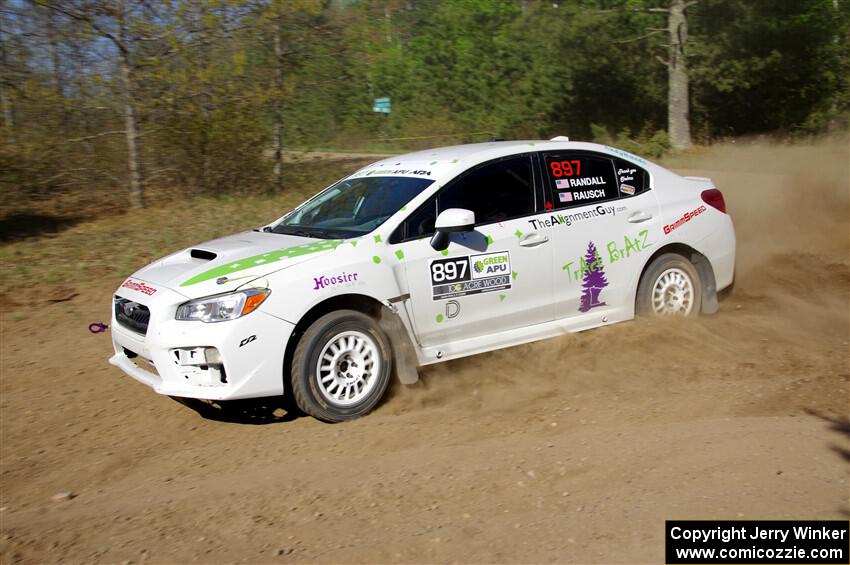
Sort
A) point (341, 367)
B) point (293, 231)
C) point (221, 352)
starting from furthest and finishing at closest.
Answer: point (293, 231)
point (341, 367)
point (221, 352)

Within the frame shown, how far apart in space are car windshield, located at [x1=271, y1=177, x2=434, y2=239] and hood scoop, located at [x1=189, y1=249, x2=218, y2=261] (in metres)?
0.75

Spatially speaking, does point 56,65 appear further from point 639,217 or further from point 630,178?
point 639,217

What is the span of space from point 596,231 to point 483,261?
1.19 m

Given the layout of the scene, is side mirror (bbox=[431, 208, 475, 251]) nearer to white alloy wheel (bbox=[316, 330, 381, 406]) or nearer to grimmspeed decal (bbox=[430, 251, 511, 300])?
grimmspeed decal (bbox=[430, 251, 511, 300])

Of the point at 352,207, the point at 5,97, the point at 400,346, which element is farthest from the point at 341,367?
the point at 5,97

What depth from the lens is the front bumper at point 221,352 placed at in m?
5.28

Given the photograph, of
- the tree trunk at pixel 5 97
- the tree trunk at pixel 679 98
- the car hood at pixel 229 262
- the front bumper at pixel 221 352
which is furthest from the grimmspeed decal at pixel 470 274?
the tree trunk at pixel 679 98

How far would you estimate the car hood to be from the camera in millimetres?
5461

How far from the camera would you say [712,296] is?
25.1 feet

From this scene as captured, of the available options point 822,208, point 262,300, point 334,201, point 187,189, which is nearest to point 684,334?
point 334,201

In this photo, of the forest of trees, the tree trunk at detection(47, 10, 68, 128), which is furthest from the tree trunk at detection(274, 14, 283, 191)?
the tree trunk at detection(47, 10, 68, 128)

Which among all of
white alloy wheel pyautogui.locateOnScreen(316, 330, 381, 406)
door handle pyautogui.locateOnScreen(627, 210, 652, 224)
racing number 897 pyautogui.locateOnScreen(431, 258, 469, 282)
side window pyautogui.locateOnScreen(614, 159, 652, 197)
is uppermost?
side window pyautogui.locateOnScreen(614, 159, 652, 197)

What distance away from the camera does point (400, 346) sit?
5930 millimetres

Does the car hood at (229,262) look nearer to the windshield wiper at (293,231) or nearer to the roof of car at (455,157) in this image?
the windshield wiper at (293,231)
